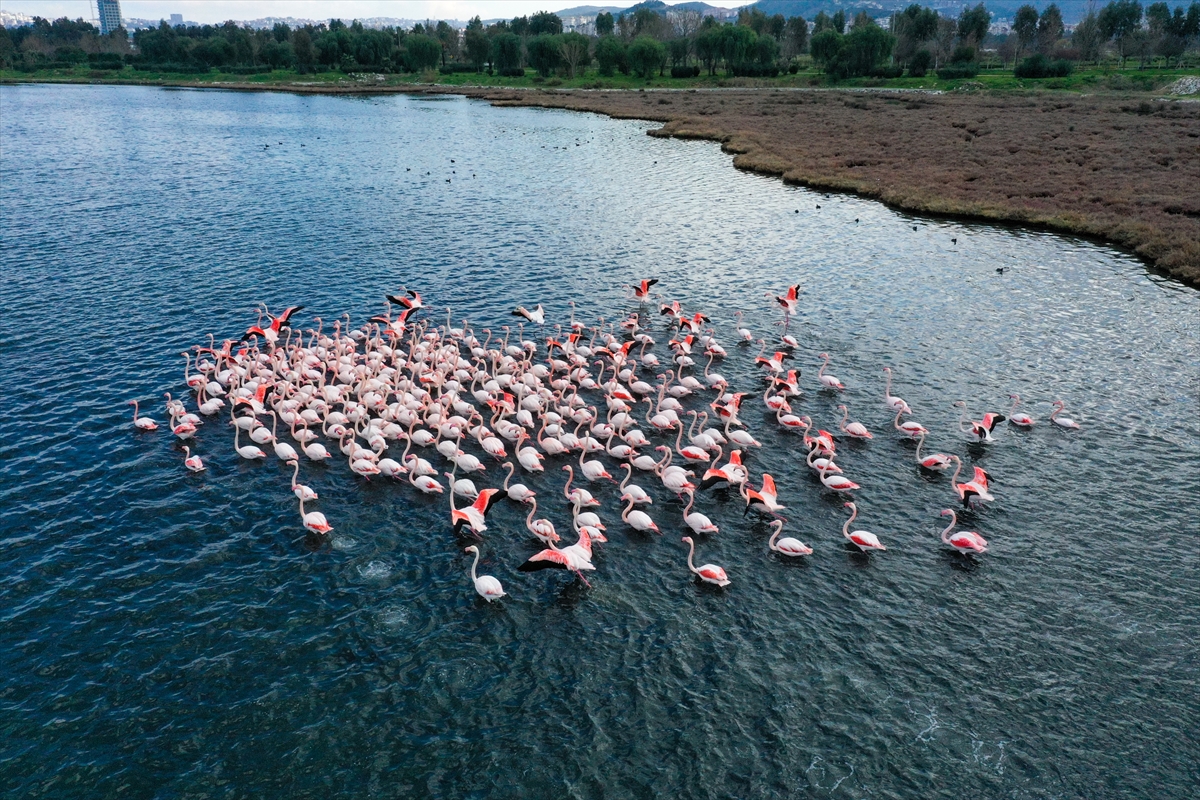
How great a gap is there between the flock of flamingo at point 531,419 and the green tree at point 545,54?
169173 mm

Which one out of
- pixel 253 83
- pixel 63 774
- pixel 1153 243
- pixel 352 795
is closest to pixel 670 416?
pixel 352 795

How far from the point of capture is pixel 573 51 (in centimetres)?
18588

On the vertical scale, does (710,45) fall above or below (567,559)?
above

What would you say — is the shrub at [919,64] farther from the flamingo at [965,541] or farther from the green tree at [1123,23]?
the flamingo at [965,541]

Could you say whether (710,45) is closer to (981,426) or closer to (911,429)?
(911,429)

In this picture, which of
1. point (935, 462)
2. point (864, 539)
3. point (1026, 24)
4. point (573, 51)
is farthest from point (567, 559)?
point (1026, 24)

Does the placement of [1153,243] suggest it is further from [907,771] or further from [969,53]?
[969,53]

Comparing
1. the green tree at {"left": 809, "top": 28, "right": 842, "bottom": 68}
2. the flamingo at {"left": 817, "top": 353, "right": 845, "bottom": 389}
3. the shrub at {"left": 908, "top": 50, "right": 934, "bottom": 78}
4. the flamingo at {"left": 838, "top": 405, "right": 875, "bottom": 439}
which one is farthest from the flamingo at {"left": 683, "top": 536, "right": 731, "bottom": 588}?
the shrub at {"left": 908, "top": 50, "right": 934, "bottom": 78}

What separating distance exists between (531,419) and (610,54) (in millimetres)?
180217

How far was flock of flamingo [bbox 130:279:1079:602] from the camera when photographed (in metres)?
22.0

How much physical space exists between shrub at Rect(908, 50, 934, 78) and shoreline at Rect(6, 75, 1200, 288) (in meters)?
37.8

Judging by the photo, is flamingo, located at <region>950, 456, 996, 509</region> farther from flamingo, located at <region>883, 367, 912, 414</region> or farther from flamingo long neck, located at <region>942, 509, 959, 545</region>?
flamingo, located at <region>883, 367, 912, 414</region>

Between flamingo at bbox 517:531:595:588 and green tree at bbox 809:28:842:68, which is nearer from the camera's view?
flamingo at bbox 517:531:595:588

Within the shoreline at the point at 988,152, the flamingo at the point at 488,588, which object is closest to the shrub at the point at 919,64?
the shoreline at the point at 988,152
